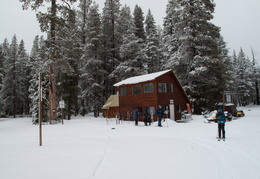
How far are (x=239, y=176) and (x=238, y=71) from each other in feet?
202

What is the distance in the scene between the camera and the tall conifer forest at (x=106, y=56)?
19.2 meters

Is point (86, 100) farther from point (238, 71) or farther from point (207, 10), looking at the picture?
point (238, 71)

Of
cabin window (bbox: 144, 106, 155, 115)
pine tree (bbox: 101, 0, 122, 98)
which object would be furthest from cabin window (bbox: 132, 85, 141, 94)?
pine tree (bbox: 101, 0, 122, 98)

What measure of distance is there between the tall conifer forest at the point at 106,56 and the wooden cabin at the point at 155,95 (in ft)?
6.19

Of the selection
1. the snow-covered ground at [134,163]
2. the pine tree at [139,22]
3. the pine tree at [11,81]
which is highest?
the pine tree at [139,22]

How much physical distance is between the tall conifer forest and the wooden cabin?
1887mm

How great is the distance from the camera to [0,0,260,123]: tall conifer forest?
19.2 metres

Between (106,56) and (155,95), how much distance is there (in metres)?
16.6

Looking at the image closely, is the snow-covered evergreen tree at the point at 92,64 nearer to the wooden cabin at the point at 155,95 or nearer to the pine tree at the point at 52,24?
the wooden cabin at the point at 155,95

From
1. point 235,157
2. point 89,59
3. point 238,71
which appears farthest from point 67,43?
point 238,71

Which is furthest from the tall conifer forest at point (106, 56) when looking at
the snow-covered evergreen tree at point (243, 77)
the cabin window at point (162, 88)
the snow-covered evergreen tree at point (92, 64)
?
the snow-covered evergreen tree at point (243, 77)

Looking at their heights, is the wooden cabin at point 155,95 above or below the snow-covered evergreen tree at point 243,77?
below

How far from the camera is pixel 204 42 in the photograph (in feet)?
84.1

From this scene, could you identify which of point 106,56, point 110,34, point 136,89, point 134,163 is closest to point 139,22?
point 110,34
